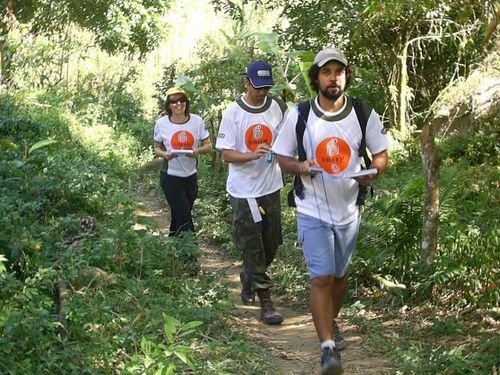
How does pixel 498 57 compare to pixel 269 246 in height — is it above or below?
above

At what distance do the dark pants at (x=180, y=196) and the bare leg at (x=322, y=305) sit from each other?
2807mm

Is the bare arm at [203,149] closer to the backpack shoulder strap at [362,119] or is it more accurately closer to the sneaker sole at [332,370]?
the backpack shoulder strap at [362,119]

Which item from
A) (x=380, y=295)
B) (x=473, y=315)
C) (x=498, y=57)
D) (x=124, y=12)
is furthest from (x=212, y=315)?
(x=124, y=12)

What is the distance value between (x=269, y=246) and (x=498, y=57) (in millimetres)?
3798

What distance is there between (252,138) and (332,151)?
1426 mm

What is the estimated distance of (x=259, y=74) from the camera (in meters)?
5.76

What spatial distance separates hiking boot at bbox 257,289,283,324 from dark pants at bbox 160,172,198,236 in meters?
1.44

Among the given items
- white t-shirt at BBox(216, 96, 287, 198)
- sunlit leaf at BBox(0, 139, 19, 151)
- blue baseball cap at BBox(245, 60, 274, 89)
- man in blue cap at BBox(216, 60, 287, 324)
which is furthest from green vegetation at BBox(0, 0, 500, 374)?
blue baseball cap at BBox(245, 60, 274, 89)

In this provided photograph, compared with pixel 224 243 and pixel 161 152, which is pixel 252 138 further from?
pixel 224 243

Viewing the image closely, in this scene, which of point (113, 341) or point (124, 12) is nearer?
point (113, 341)

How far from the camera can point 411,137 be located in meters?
12.0

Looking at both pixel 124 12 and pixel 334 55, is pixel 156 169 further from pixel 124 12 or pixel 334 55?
pixel 334 55

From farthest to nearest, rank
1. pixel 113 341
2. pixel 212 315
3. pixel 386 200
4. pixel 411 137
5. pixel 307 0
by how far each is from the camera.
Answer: pixel 411 137
pixel 307 0
pixel 386 200
pixel 212 315
pixel 113 341

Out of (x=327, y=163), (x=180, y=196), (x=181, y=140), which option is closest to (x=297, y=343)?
(x=327, y=163)
